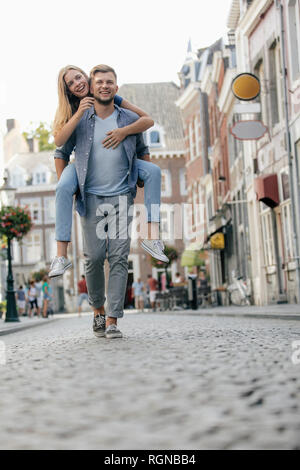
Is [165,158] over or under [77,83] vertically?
over

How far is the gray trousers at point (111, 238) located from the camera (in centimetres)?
605

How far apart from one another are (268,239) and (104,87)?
1513 cm

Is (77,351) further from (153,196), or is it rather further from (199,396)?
(199,396)

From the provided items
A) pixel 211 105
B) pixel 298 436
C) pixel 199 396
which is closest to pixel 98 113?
pixel 199 396

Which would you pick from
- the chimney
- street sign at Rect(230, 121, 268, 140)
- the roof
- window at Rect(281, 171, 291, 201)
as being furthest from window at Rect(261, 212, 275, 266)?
the chimney

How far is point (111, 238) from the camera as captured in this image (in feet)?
19.9

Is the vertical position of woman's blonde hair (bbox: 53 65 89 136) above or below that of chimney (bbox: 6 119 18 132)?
below

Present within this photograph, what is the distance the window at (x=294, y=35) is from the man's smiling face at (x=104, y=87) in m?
10.7

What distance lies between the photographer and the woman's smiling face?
621 centimetres

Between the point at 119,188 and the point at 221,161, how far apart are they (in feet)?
→ 88.0

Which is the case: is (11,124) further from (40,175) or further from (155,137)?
(155,137)

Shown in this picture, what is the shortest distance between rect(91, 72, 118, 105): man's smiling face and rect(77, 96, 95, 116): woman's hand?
106 mm

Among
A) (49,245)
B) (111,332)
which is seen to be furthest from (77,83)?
(49,245)

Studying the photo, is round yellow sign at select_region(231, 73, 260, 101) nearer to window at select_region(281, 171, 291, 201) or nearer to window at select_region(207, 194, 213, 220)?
window at select_region(281, 171, 291, 201)
